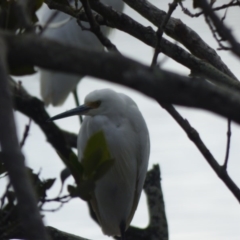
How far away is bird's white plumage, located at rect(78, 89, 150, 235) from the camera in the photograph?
11.1 ft

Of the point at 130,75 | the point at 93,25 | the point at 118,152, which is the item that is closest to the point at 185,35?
the point at 93,25

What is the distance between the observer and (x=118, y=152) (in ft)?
11.3

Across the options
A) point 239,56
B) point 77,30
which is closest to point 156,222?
point 239,56

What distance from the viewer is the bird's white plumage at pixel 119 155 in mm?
3398

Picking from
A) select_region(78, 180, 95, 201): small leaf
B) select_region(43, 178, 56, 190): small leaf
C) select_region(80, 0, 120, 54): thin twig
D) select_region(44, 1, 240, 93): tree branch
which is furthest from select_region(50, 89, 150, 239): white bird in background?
select_region(78, 180, 95, 201): small leaf

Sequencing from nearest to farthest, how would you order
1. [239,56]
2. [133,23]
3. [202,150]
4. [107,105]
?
1. [239,56]
2. [202,150]
3. [133,23]
4. [107,105]

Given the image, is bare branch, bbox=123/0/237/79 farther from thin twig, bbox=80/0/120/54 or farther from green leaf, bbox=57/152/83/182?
green leaf, bbox=57/152/83/182

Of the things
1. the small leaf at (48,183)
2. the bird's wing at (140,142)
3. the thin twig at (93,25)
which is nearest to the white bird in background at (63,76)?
the bird's wing at (140,142)

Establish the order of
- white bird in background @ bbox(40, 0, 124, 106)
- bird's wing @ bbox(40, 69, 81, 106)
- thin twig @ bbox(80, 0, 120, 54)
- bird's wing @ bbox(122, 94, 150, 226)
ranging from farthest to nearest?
1. bird's wing @ bbox(40, 69, 81, 106)
2. white bird in background @ bbox(40, 0, 124, 106)
3. bird's wing @ bbox(122, 94, 150, 226)
4. thin twig @ bbox(80, 0, 120, 54)

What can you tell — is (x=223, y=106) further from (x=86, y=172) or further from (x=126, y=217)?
(x=126, y=217)

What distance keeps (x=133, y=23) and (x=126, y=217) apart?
174 centimetres

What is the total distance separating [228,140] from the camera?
1.67 metres

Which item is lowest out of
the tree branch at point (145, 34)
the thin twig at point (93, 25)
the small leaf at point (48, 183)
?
the small leaf at point (48, 183)

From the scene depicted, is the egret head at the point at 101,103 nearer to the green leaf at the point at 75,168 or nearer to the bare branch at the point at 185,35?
the bare branch at the point at 185,35
